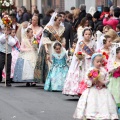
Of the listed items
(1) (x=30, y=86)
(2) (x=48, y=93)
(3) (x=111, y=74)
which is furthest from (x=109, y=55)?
(1) (x=30, y=86)

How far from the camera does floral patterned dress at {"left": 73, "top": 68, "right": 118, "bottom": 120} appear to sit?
12367 mm

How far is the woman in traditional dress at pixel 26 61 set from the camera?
66.2 feet

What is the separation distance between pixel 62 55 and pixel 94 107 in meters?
6.17

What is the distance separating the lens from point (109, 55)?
15.3 m

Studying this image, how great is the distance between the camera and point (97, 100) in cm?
1255

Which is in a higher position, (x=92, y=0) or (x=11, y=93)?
(x=92, y=0)

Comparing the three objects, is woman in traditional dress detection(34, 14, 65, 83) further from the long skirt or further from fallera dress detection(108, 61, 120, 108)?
fallera dress detection(108, 61, 120, 108)

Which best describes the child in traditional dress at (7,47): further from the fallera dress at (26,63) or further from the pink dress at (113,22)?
the pink dress at (113,22)

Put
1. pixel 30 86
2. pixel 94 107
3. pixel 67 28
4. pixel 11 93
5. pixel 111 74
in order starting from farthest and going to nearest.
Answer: pixel 67 28, pixel 30 86, pixel 11 93, pixel 111 74, pixel 94 107

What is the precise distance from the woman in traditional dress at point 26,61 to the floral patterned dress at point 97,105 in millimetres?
7566

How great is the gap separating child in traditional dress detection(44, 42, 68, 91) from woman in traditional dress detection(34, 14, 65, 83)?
65 cm

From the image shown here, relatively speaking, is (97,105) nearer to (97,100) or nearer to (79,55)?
(97,100)

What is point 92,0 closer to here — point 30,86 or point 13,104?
point 30,86

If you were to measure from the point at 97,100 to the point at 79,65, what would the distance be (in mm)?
4408
